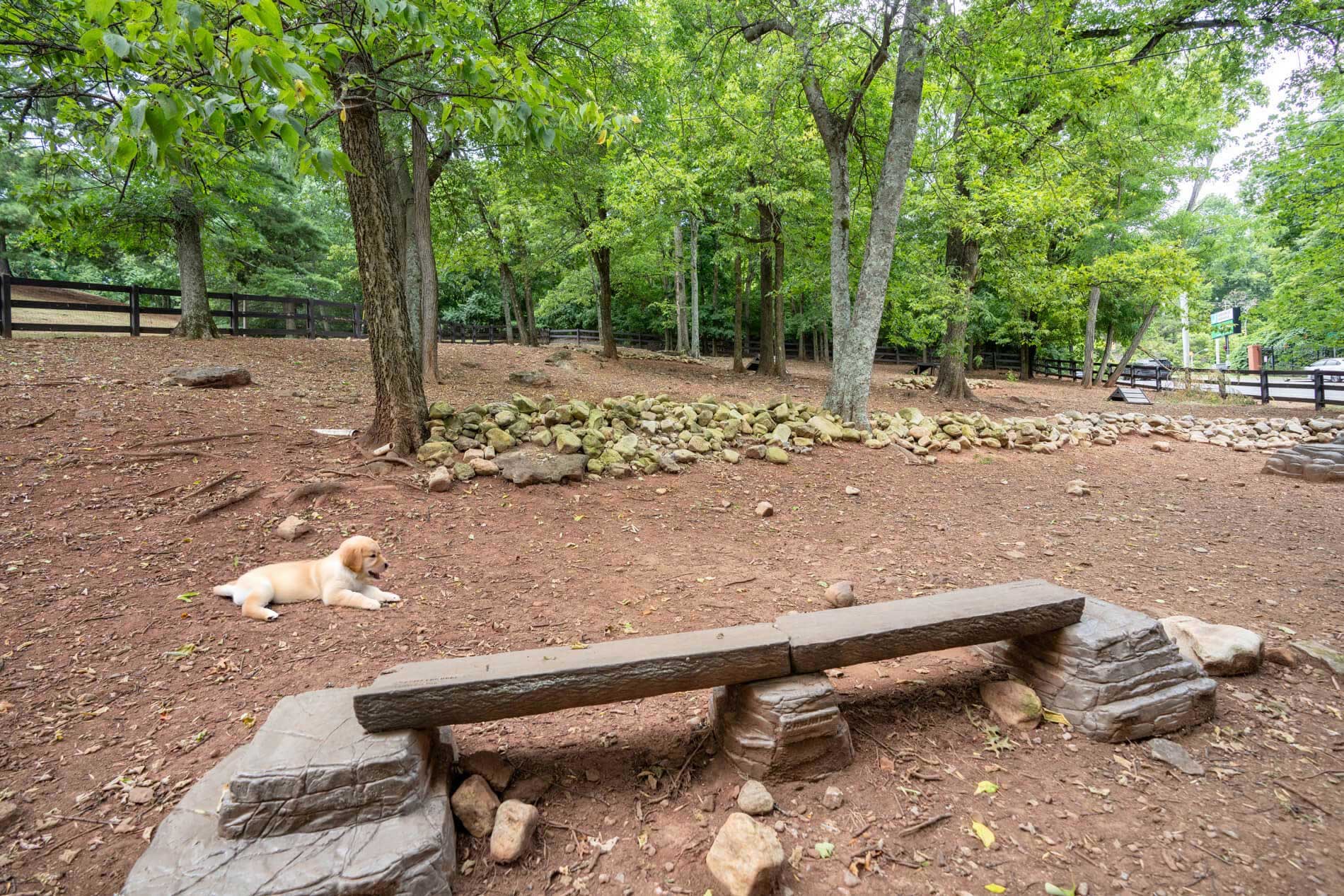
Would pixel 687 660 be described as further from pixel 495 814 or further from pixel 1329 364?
pixel 1329 364

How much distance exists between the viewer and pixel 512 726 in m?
2.73

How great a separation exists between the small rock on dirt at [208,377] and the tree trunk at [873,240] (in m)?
8.55

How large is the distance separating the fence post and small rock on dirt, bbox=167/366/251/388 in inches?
203

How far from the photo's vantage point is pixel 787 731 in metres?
2.31

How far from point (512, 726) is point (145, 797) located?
4.62ft

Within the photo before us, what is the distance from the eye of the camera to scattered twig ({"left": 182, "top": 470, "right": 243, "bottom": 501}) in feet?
14.9

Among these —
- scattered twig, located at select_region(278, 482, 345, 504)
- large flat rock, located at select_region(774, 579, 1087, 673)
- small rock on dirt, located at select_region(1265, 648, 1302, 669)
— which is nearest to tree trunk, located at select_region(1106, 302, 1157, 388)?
small rock on dirt, located at select_region(1265, 648, 1302, 669)

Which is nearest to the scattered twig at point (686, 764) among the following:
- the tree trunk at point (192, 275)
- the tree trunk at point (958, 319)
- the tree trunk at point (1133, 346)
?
the tree trunk at point (958, 319)

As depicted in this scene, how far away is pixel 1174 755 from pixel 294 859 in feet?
11.6

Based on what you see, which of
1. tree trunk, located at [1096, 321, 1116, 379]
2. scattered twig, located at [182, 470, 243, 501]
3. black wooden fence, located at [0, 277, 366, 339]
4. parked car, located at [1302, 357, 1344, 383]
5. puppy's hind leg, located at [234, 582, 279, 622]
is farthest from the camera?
parked car, located at [1302, 357, 1344, 383]

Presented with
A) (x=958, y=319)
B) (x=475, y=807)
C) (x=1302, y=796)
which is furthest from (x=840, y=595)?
(x=958, y=319)

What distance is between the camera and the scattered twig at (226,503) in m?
4.27

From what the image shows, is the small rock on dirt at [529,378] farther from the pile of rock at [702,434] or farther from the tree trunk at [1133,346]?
the tree trunk at [1133,346]

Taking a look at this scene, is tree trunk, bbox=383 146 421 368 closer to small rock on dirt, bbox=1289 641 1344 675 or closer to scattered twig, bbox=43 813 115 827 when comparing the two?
scattered twig, bbox=43 813 115 827
